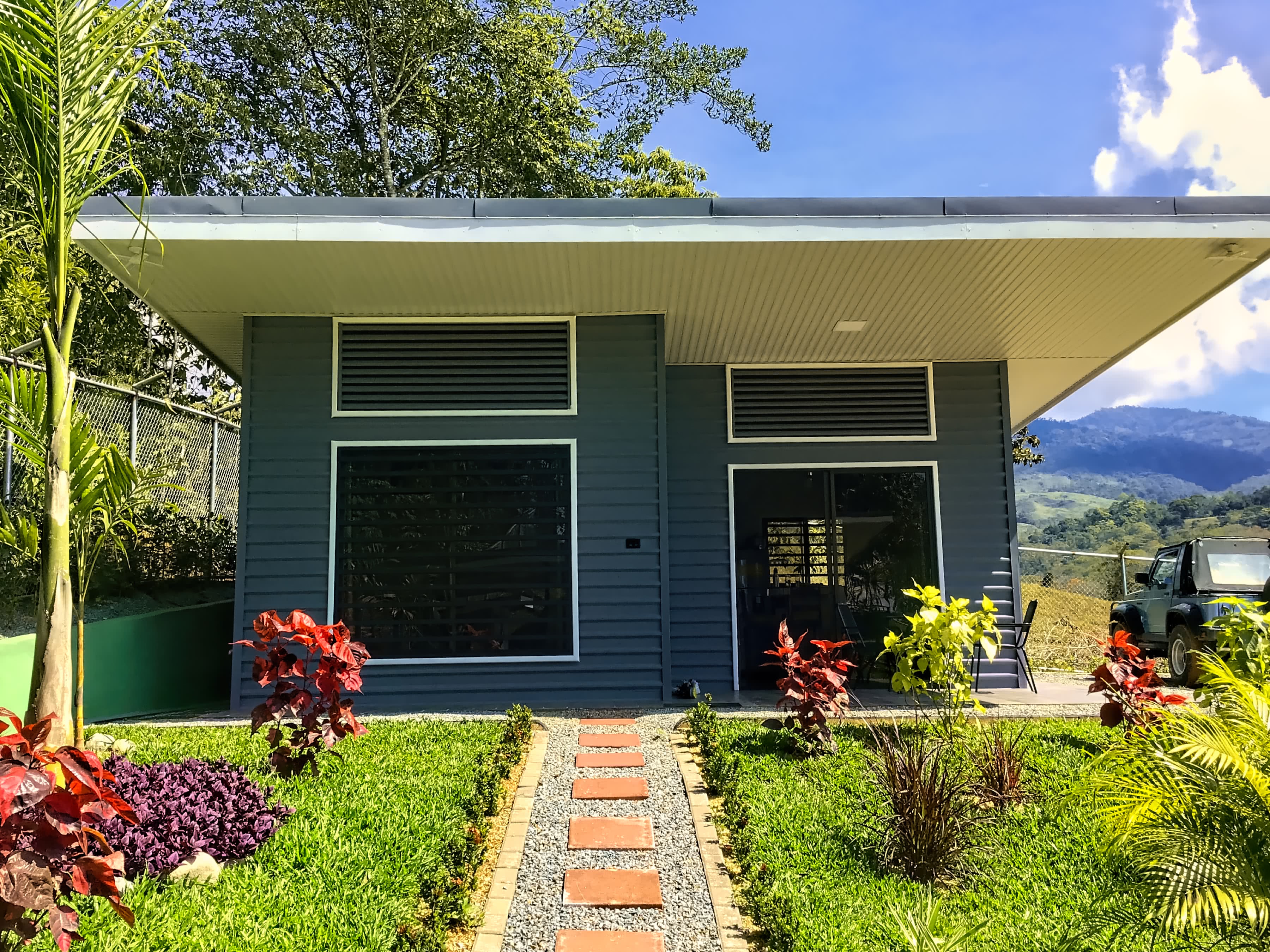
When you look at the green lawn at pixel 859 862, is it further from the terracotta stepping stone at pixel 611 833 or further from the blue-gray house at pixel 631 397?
the blue-gray house at pixel 631 397

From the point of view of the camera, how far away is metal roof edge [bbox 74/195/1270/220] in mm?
5246

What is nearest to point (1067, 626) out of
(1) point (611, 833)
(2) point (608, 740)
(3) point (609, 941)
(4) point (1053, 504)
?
(2) point (608, 740)

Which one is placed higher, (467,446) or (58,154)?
(58,154)

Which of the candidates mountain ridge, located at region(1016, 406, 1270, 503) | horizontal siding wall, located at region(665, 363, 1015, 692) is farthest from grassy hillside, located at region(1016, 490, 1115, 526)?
horizontal siding wall, located at region(665, 363, 1015, 692)

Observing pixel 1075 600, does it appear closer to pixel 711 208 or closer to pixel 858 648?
pixel 858 648

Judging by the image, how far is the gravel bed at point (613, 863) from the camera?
291 centimetres

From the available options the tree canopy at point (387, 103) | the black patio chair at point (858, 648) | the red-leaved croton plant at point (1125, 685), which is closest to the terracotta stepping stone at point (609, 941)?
the red-leaved croton plant at point (1125, 685)

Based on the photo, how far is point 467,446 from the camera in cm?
674

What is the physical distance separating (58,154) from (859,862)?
3.94 metres

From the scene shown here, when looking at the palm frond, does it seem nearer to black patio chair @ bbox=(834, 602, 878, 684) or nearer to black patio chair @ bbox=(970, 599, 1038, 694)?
black patio chair @ bbox=(834, 602, 878, 684)

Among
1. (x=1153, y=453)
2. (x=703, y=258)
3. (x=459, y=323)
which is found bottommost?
(x=459, y=323)

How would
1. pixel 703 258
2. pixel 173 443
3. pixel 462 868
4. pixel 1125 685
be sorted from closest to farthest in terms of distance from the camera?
pixel 462 868 < pixel 1125 685 < pixel 703 258 < pixel 173 443

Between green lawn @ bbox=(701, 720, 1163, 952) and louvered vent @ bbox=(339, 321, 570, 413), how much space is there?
326cm

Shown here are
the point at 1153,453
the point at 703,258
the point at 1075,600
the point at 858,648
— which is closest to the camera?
the point at 703,258
